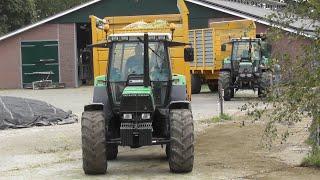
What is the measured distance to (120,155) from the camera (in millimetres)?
12023

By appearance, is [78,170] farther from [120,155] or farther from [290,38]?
[290,38]

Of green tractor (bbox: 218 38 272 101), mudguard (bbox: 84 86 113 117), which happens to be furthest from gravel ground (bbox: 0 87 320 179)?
green tractor (bbox: 218 38 272 101)

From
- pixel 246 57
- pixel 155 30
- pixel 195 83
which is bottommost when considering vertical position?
pixel 195 83

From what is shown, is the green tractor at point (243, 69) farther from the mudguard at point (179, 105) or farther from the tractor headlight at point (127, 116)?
the tractor headlight at point (127, 116)

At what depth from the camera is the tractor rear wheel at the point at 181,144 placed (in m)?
9.59

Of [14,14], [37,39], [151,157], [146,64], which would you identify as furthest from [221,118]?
[14,14]

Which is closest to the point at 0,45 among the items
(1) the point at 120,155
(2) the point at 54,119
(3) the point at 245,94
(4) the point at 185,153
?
(3) the point at 245,94

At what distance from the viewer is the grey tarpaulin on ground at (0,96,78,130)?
1689 cm

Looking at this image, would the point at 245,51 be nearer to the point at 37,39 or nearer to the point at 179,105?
the point at 179,105

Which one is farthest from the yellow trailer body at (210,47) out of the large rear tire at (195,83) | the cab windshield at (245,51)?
the cab windshield at (245,51)

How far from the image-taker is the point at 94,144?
31.5ft

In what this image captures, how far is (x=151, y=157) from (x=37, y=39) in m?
28.8

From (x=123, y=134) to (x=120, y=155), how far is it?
2.31 metres

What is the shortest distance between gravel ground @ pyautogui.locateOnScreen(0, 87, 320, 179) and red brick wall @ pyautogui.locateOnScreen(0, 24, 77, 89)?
22905mm
